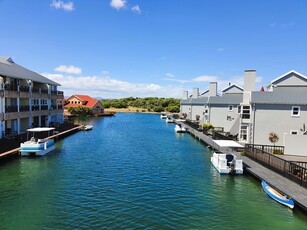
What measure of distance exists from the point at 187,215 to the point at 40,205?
9658 mm

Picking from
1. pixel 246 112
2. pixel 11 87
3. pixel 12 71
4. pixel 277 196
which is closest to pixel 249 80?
pixel 246 112

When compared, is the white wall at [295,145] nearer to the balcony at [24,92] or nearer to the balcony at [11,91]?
the balcony at [11,91]

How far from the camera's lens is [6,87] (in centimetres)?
3616

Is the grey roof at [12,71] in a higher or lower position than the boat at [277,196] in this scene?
higher

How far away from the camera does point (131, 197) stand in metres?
18.2

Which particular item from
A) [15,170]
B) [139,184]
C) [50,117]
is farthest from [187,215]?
[50,117]

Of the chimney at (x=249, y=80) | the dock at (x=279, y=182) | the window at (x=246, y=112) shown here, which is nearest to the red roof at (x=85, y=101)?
the chimney at (x=249, y=80)

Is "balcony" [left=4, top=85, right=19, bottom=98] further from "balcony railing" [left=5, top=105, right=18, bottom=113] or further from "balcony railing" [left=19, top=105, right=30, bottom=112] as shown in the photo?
"balcony railing" [left=19, top=105, right=30, bottom=112]

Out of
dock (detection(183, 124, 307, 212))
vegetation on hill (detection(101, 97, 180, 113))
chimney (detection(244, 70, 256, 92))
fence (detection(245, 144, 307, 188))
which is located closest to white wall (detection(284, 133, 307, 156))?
fence (detection(245, 144, 307, 188))

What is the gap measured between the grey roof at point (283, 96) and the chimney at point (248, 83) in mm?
1891

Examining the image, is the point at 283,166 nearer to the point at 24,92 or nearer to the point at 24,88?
the point at 24,92

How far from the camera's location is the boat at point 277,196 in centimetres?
1638

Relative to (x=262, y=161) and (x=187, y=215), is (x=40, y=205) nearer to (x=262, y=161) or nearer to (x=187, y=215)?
(x=187, y=215)

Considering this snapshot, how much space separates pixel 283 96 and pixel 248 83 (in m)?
5.37
